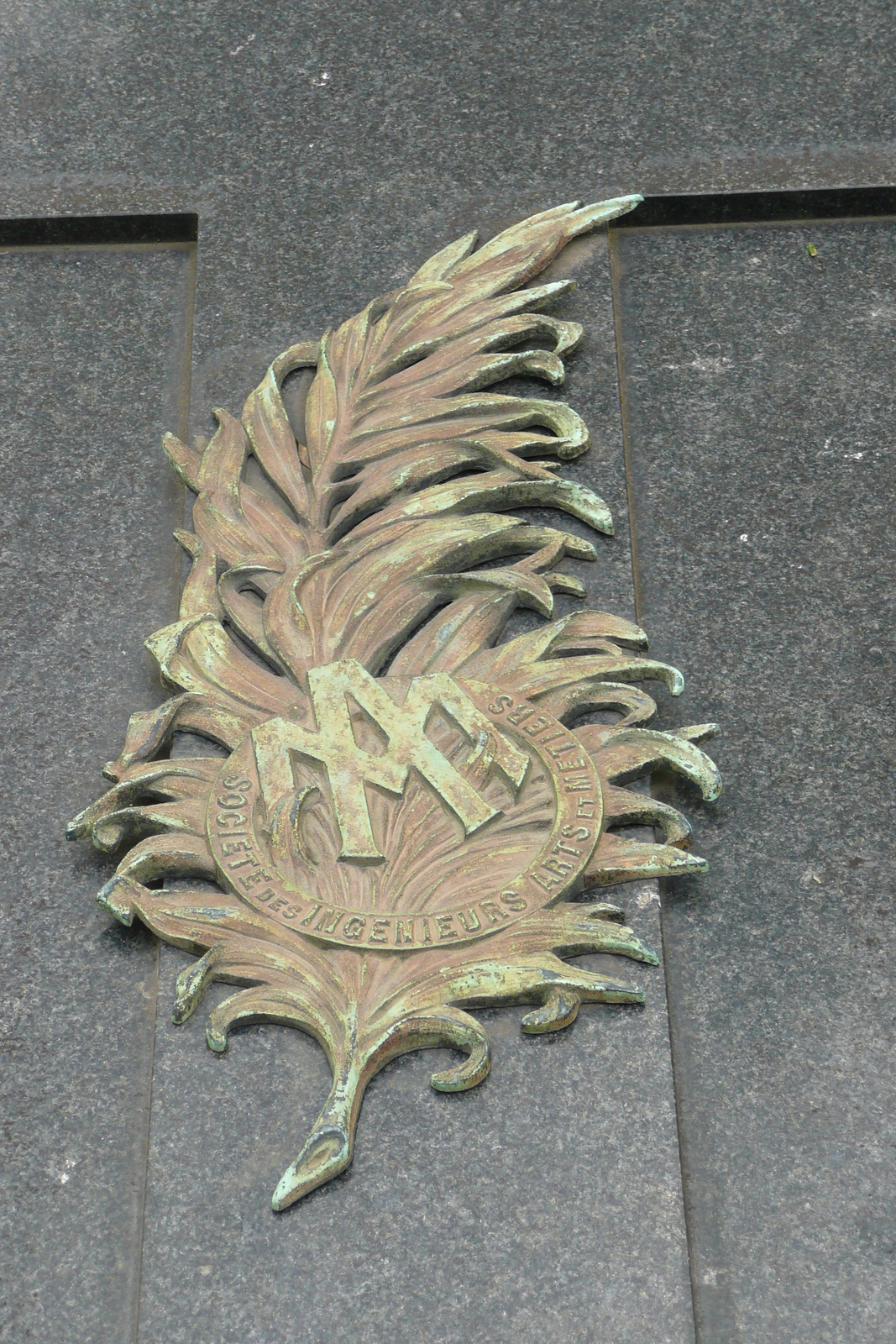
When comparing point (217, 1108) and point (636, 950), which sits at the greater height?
point (636, 950)

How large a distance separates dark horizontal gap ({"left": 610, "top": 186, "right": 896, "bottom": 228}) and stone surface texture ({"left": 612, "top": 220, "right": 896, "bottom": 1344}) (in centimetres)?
4

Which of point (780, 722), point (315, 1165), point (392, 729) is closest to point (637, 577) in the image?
point (780, 722)

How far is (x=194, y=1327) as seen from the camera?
2.34 m

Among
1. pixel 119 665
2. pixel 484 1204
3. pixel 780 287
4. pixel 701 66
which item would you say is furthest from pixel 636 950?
pixel 701 66

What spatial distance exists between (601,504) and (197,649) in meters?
0.86

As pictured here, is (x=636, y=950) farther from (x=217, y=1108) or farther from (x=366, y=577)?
(x=366, y=577)

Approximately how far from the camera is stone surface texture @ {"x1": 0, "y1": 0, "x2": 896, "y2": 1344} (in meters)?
2.40

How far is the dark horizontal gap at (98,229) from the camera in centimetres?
388

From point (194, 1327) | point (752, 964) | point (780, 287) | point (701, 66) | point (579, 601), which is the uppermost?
point (701, 66)

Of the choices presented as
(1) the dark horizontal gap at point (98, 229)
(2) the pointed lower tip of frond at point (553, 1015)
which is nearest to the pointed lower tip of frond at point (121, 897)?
(2) the pointed lower tip of frond at point (553, 1015)

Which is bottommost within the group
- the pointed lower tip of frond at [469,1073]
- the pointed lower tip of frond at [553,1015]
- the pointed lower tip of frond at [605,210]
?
the pointed lower tip of frond at [469,1073]

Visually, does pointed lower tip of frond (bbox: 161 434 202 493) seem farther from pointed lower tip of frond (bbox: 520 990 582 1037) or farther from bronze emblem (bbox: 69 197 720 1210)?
pointed lower tip of frond (bbox: 520 990 582 1037)

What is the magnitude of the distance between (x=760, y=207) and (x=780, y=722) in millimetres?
1478

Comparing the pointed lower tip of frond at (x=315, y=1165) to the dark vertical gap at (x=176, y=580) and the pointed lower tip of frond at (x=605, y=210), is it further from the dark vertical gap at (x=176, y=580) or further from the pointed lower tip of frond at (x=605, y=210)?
the pointed lower tip of frond at (x=605, y=210)
